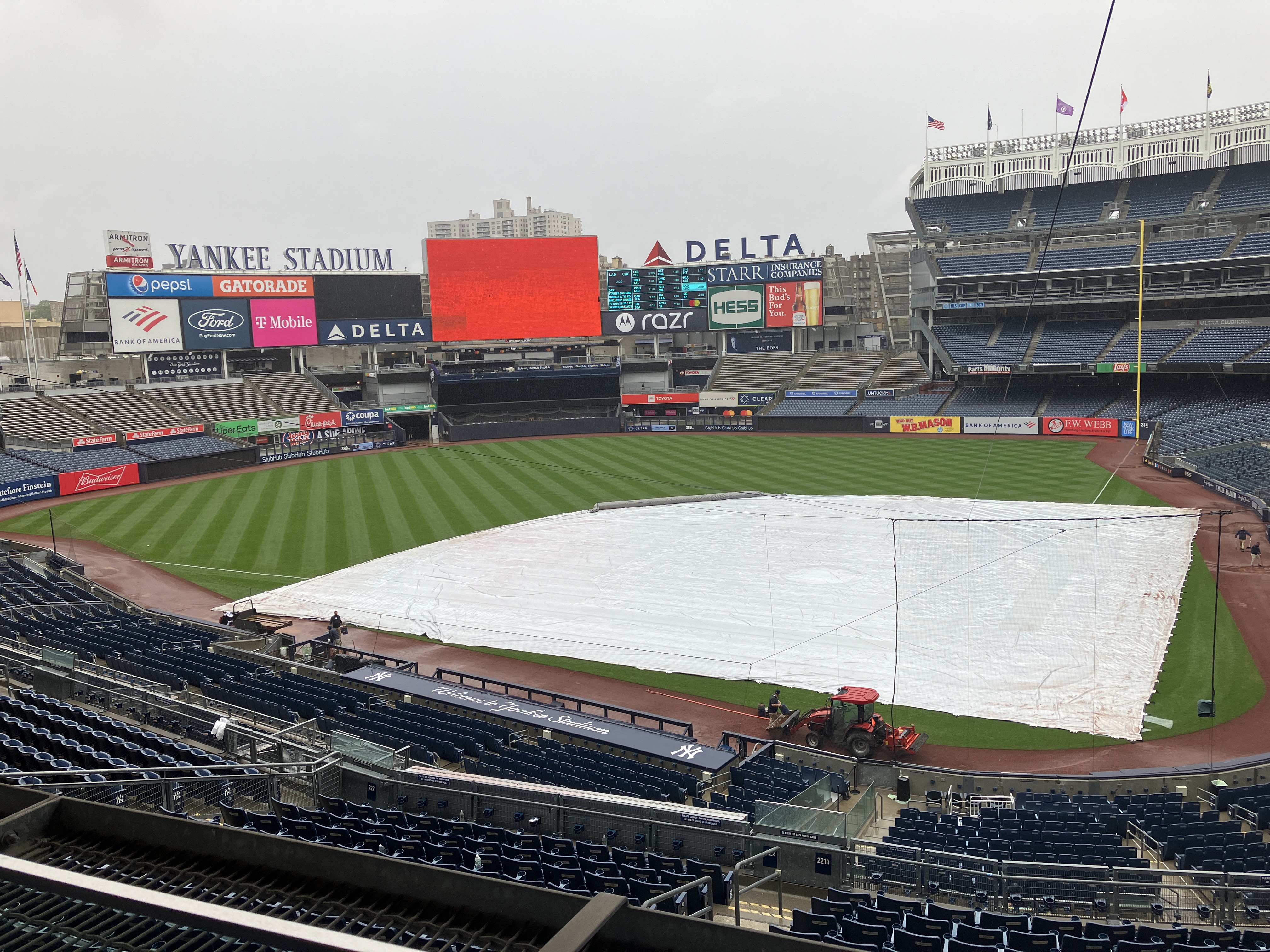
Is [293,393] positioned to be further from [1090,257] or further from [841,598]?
[1090,257]

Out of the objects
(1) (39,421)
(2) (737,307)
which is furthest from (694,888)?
(2) (737,307)

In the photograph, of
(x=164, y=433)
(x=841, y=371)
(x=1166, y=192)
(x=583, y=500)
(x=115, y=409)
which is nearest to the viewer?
(x=583, y=500)

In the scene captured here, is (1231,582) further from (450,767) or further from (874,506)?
(450,767)

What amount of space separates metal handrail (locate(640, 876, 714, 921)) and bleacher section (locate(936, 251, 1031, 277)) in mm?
71101

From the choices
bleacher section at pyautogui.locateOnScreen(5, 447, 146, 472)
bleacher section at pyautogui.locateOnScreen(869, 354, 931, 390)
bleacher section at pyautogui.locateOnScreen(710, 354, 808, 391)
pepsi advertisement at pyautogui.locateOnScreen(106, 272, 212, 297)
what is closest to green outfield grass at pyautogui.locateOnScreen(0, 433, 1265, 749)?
bleacher section at pyautogui.locateOnScreen(5, 447, 146, 472)

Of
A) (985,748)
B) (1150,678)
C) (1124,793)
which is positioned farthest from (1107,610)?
(1124,793)

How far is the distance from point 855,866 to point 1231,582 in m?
22.3

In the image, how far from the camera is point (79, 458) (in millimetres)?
53781

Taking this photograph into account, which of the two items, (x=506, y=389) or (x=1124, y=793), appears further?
(x=506, y=389)

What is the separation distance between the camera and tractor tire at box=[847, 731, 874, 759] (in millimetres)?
17453

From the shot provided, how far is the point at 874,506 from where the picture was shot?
3884 cm

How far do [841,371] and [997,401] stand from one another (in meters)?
14.2

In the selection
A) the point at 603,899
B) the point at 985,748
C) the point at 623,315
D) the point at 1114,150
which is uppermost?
the point at 1114,150

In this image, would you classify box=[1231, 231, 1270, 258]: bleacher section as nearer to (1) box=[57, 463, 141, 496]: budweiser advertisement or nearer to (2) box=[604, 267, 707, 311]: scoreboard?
(2) box=[604, 267, 707, 311]: scoreboard
